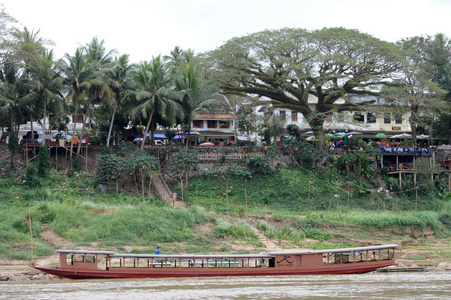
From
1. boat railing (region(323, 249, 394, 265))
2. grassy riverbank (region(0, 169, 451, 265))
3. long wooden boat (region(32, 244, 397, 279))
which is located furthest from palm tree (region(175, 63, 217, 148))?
boat railing (region(323, 249, 394, 265))

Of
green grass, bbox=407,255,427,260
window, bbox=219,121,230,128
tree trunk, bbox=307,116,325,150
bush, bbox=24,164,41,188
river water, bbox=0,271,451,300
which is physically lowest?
green grass, bbox=407,255,427,260

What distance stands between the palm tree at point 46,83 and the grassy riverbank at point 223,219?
563 cm

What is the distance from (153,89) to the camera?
40375 millimetres

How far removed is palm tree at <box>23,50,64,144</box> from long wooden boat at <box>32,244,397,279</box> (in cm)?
1600

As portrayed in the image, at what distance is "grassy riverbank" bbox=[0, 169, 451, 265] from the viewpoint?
28.8 m

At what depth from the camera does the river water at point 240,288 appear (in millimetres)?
21188

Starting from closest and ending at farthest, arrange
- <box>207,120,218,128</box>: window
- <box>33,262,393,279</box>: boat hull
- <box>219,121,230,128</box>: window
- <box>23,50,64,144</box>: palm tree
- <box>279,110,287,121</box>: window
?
<box>33,262,393,279</box>: boat hull → <box>23,50,64,144</box>: palm tree → <box>279,110,287,121</box>: window → <box>207,120,218,128</box>: window → <box>219,121,230,128</box>: window

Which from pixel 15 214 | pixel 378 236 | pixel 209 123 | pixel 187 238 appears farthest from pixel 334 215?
pixel 209 123

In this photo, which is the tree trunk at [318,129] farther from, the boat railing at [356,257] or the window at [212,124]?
the window at [212,124]

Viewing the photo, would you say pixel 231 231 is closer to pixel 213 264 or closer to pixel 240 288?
pixel 213 264

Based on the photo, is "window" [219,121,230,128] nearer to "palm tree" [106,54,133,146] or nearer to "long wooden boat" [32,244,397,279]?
"palm tree" [106,54,133,146]

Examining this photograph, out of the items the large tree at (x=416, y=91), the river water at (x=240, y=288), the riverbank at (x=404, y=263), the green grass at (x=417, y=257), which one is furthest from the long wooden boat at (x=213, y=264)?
the large tree at (x=416, y=91)

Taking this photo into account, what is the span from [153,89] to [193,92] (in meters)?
3.20

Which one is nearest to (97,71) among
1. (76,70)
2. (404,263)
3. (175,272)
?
(76,70)
